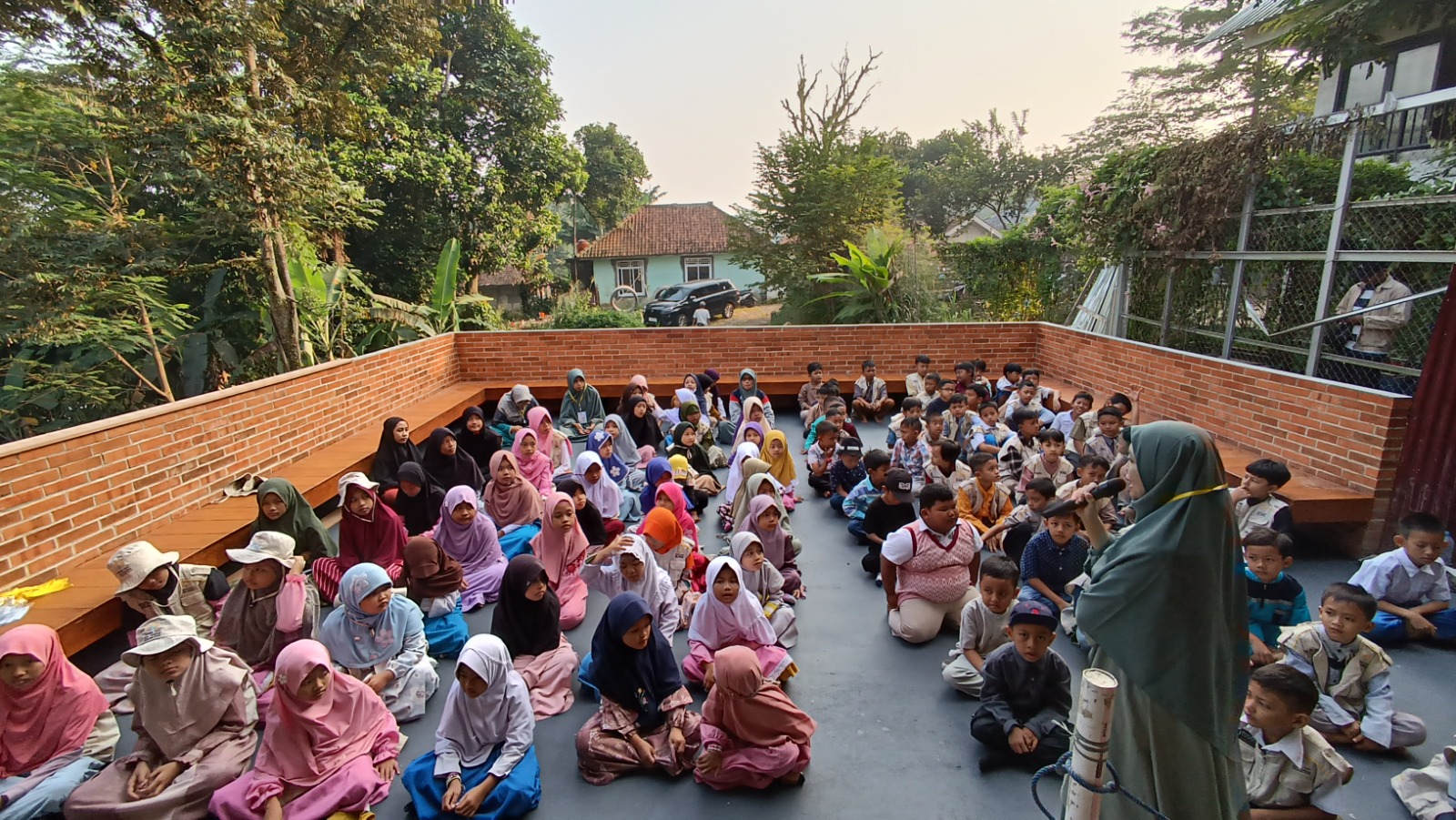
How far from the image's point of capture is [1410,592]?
135 inches

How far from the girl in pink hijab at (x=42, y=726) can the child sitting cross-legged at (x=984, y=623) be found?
3.78 meters

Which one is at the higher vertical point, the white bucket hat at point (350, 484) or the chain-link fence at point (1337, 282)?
the chain-link fence at point (1337, 282)

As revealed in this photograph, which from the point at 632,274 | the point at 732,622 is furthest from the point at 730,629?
the point at 632,274

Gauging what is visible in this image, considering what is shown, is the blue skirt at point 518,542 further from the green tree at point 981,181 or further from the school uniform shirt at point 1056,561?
the green tree at point 981,181

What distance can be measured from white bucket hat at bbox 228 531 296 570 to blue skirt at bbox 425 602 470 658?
810mm

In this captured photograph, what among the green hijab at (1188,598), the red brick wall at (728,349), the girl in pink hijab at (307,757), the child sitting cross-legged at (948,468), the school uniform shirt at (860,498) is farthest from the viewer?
the red brick wall at (728,349)

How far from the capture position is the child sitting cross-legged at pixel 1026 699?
2713 mm

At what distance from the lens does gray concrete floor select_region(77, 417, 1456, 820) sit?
2615mm

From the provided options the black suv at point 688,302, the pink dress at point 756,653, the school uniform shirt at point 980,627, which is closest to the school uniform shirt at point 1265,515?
the school uniform shirt at point 980,627

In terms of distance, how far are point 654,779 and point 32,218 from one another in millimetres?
9902

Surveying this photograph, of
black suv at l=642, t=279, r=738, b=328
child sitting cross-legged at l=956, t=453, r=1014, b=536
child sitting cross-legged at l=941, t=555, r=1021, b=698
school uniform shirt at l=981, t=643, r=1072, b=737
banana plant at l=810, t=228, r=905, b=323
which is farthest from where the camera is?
black suv at l=642, t=279, r=738, b=328

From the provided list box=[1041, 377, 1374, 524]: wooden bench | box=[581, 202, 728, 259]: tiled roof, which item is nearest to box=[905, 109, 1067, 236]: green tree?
box=[581, 202, 728, 259]: tiled roof

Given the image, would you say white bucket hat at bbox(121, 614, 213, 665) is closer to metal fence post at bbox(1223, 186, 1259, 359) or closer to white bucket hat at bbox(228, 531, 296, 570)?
white bucket hat at bbox(228, 531, 296, 570)

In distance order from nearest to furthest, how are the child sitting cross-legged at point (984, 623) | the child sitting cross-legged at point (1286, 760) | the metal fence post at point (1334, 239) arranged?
the child sitting cross-legged at point (1286, 760)
the child sitting cross-legged at point (984, 623)
the metal fence post at point (1334, 239)
